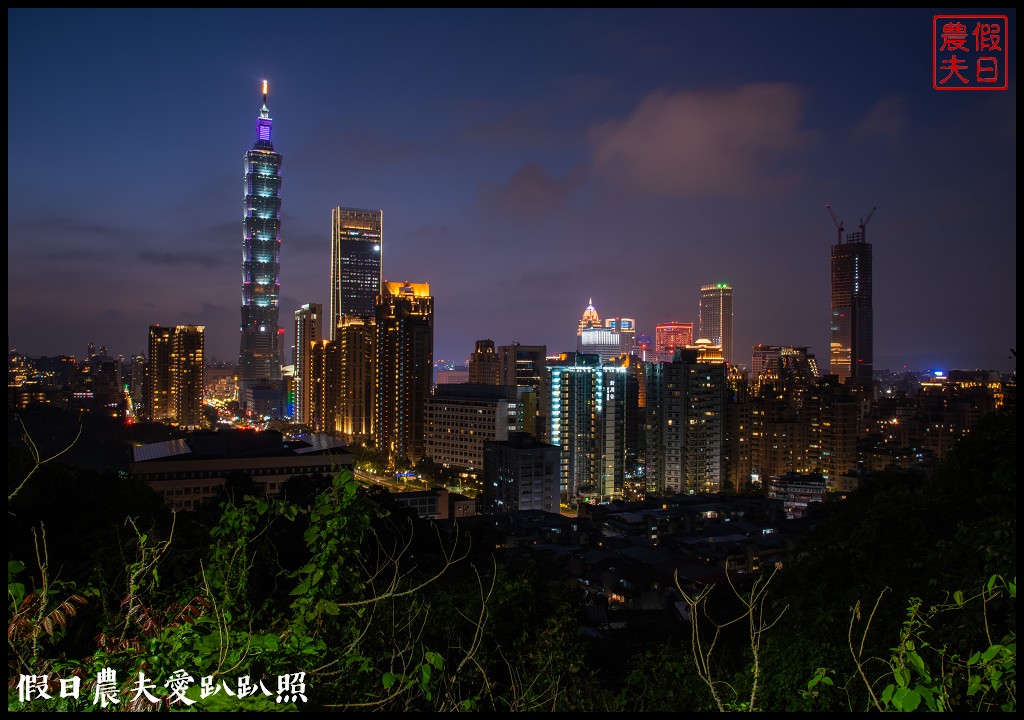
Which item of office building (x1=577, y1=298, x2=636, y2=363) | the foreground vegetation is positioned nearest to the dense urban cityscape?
the foreground vegetation

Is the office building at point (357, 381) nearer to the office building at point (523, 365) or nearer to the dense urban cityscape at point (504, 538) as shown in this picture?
the dense urban cityscape at point (504, 538)

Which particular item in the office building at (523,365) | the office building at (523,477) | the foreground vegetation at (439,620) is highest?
the office building at (523,365)

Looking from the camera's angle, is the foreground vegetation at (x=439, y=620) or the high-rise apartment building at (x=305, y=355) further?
the high-rise apartment building at (x=305, y=355)

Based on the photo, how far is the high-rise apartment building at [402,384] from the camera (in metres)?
32.7

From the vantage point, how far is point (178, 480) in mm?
18297

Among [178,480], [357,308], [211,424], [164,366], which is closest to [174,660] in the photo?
[178,480]

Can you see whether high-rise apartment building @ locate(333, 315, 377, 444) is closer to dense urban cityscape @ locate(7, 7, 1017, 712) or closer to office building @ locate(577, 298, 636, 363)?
dense urban cityscape @ locate(7, 7, 1017, 712)

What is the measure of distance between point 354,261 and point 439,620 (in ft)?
265

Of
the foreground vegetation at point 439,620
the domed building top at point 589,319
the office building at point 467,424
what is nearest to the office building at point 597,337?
the domed building top at point 589,319

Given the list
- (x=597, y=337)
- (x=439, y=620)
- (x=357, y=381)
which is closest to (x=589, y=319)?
(x=597, y=337)

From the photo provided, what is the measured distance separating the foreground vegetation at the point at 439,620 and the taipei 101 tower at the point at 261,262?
6718 centimetres

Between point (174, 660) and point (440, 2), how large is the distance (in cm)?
163

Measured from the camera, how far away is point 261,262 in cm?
7325

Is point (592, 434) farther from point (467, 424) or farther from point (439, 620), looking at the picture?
point (439, 620)
